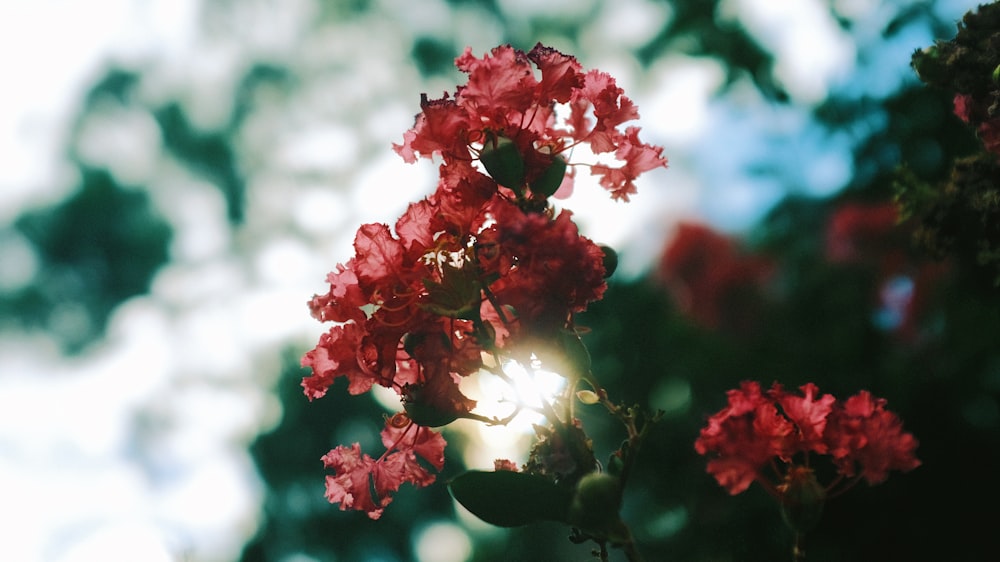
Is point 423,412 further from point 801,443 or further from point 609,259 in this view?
point 801,443

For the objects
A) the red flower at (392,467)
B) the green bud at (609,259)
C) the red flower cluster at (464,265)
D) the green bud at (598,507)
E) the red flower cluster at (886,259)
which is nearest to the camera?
the green bud at (598,507)

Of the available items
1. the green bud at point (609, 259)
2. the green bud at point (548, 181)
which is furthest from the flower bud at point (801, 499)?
the green bud at point (548, 181)

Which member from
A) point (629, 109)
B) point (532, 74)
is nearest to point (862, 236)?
point (629, 109)

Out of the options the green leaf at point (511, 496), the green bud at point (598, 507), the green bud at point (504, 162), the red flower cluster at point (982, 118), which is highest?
the red flower cluster at point (982, 118)

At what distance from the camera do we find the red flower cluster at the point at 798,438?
3.05ft

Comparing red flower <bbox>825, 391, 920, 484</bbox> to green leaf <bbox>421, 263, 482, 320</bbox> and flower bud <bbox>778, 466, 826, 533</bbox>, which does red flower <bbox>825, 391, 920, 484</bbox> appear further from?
green leaf <bbox>421, 263, 482, 320</bbox>

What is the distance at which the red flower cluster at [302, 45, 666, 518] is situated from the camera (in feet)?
3.11

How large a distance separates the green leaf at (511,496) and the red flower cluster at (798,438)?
0.19 metres

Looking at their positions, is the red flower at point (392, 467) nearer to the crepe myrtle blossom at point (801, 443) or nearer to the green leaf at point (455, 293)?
the green leaf at point (455, 293)

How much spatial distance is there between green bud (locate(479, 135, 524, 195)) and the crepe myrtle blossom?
1.28 feet

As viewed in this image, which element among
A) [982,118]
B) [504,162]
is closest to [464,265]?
[504,162]

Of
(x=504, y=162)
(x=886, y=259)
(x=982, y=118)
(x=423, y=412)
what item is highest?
(x=886, y=259)

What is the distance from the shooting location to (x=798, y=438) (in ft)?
3.24

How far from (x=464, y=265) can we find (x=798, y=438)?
0.48 meters
